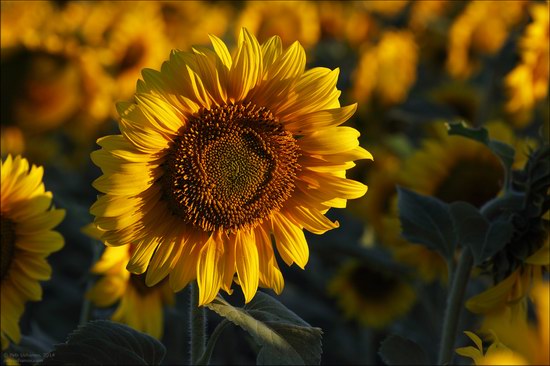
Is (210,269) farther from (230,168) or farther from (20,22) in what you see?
(20,22)

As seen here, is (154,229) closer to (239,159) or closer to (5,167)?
(239,159)

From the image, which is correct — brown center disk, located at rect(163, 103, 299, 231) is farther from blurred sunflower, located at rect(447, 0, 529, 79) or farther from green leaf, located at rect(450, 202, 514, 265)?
blurred sunflower, located at rect(447, 0, 529, 79)

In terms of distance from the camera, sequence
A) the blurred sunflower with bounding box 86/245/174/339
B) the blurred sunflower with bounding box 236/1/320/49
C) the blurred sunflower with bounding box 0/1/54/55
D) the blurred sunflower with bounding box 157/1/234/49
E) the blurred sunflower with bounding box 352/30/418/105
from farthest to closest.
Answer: the blurred sunflower with bounding box 157/1/234/49 < the blurred sunflower with bounding box 236/1/320/49 < the blurred sunflower with bounding box 352/30/418/105 < the blurred sunflower with bounding box 0/1/54/55 < the blurred sunflower with bounding box 86/245/174/339

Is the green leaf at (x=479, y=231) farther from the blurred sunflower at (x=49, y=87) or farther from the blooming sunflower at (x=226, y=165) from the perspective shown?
the blurred sunflower at (x=49, y=87)

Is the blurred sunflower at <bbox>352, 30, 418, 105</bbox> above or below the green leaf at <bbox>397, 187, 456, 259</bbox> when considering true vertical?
above

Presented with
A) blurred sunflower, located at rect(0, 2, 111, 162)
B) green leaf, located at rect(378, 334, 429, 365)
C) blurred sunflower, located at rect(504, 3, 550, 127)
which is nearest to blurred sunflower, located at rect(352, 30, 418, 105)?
blurred sunflower, located at rect(504, 3, 550, 127)

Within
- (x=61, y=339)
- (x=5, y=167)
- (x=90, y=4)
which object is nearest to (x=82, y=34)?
(x=90, y=4)

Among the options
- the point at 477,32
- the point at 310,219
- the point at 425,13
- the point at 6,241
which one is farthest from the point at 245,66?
the point at 425,13
